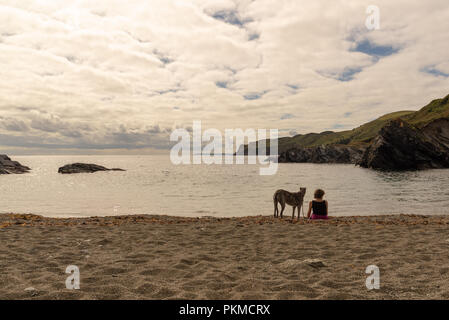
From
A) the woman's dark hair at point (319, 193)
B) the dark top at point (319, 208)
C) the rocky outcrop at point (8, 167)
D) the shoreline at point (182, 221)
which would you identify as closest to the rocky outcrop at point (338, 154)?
the rocky outcrop at point (8, 167)

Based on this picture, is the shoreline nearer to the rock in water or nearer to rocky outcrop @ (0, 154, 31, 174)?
rocky outcrop @ (0, 154, 31, 174)

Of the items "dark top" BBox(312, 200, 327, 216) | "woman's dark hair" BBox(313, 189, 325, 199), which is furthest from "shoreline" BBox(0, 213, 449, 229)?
"woman's dark hair" BBox(313, 189, 325, 199)

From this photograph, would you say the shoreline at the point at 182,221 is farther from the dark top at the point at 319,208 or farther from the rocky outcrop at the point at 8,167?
the rocky outcrop at the point at 8,167

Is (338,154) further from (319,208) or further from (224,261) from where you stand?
(224,261)

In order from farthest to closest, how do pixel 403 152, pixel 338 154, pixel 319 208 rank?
pixel 338 154 < pixel 403 152 < pixel 319 208

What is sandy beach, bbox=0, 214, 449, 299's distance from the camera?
6258 millimetres

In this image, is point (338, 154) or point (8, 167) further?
point (338, 154)

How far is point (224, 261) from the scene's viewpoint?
8.80 metres

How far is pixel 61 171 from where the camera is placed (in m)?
106

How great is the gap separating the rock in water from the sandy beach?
114 meters

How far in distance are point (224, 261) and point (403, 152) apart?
128996 mm

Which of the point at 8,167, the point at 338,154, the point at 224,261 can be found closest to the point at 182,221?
the point at 224,261

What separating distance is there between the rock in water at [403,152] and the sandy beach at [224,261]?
375ft
